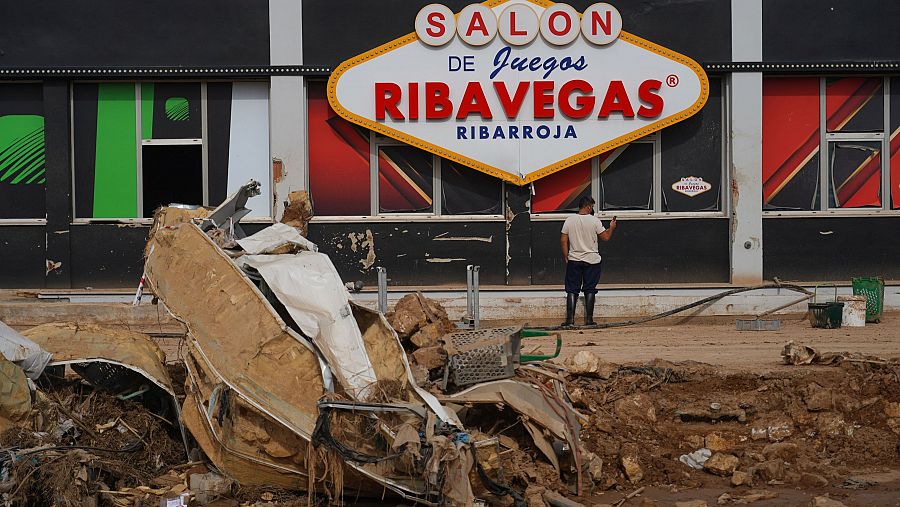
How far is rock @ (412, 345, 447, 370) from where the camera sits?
364 inches

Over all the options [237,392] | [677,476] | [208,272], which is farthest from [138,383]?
[677,476]

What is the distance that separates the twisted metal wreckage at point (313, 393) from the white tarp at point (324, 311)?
0.01 m

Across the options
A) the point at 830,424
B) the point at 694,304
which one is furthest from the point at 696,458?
the point at 694,304

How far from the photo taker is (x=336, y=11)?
54.0 ft

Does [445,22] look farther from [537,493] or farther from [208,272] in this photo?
[537,493]

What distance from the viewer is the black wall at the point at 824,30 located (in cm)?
1652

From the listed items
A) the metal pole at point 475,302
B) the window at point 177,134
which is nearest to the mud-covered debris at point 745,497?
the metal pole at point 475,302

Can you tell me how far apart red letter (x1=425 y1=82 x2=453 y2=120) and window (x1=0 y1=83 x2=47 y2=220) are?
6.45 m

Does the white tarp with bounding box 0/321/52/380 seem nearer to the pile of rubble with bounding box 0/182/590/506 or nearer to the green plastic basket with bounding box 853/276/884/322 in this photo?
the pile of rubble with bounding box 0/182/590/506

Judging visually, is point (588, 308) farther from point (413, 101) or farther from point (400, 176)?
point (413, 101)

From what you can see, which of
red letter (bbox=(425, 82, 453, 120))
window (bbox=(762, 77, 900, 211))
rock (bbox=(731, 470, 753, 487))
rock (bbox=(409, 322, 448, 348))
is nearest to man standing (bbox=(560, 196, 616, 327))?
red letter (bbox=(425, 82, 453, 120))

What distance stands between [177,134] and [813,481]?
11.8 meters

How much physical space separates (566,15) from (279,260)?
9.21m

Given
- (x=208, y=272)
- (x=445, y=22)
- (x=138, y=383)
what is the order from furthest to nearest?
(x=445, y=22) → (x=138, y=383) → (x=208, y=272)
